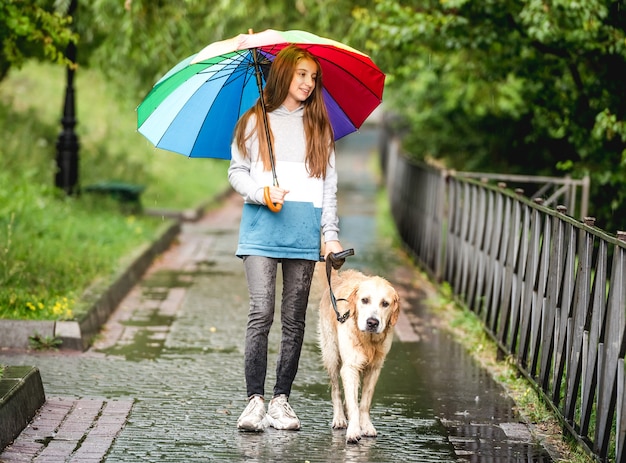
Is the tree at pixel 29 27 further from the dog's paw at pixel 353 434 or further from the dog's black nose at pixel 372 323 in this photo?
the dog's paw at pixel 353 434

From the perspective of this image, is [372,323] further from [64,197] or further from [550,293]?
[64,197]

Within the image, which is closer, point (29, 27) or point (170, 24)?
point (29, 27)

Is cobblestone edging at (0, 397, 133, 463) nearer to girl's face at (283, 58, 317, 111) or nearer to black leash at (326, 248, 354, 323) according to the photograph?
black leash at (326, 248, 354, 323)

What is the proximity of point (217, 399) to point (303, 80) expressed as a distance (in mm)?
2176

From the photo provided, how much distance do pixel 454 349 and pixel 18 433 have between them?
4.06 metres

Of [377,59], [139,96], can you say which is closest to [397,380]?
[377,59]

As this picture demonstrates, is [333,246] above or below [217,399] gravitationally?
above

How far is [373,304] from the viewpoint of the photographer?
18.9 feet

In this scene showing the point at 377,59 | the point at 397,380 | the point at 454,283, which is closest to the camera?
the point at 397,380

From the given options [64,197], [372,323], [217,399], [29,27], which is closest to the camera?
[372,323]

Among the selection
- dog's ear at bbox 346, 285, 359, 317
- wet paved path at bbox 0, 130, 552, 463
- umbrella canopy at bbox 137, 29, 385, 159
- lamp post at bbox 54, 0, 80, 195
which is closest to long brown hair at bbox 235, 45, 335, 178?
umbrella canopy at bbox 137, 29, 385, 159

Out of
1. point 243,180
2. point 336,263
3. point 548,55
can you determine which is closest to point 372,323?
point 336,263

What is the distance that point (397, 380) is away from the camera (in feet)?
25.1

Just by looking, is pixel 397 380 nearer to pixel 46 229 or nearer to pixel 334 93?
pixel 334 93
